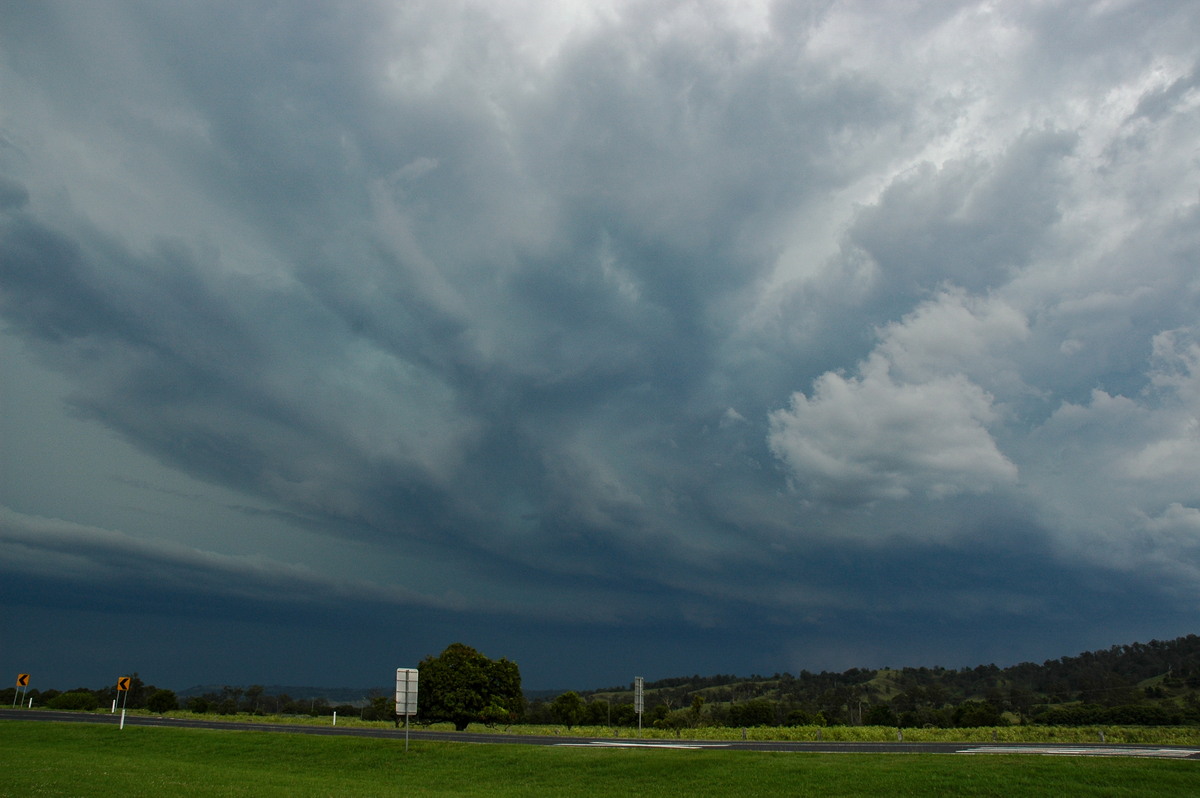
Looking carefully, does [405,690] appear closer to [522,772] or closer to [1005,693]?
[522,772]

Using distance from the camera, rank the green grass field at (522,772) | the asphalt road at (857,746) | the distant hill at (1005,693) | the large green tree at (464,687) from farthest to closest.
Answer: the distant hill at (1005,693)
the large green tree at (464,687)
the asphalt road at (857,746)
the green grass field at (522,772)

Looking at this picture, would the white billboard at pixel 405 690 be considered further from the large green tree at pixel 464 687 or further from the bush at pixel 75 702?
the bush at pixel 75 702

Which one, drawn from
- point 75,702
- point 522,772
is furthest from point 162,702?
point 522,772

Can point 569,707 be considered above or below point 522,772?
below

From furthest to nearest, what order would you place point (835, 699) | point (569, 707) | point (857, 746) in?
point (835, 699), point (569, 707), point (857, 746)

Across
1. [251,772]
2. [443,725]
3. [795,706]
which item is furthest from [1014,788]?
[795,706]

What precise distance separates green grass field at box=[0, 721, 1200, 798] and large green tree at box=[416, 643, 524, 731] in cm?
1969

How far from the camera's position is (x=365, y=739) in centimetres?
4300

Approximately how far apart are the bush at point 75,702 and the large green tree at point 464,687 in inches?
1863

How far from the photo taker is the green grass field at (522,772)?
2355cm

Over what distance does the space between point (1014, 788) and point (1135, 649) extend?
652 ft

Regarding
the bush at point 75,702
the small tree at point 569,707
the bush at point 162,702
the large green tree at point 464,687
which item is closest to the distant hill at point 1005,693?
the small tree at point 569,707

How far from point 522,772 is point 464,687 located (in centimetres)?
3210

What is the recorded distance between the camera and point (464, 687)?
6181 cm
